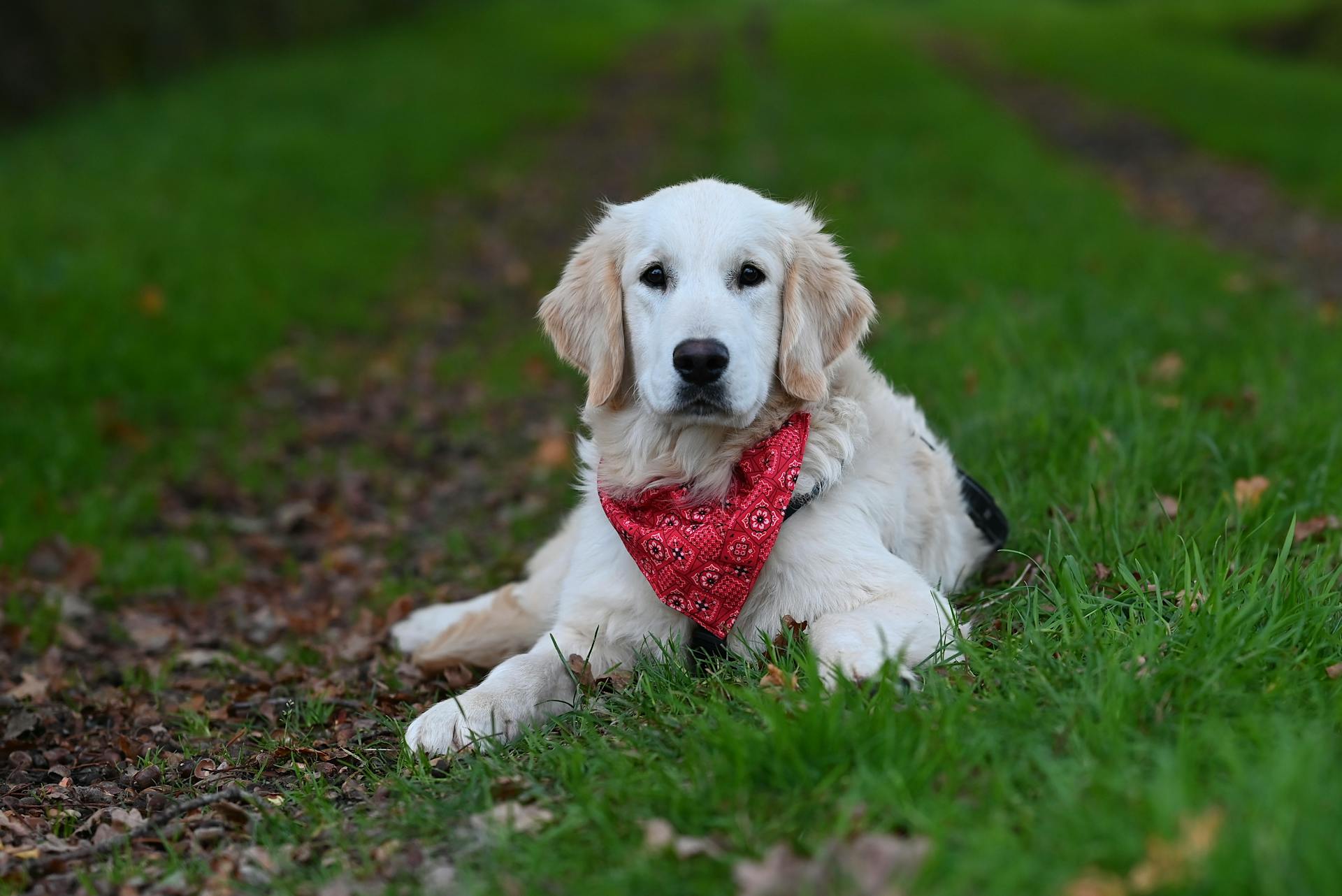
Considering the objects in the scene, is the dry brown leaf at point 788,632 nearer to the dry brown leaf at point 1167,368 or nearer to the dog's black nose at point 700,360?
the dog's black nose at point 700,360

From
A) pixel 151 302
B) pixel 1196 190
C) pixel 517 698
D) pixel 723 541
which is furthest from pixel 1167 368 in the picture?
pixel 1196 190

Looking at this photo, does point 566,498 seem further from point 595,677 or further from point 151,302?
point 151,302

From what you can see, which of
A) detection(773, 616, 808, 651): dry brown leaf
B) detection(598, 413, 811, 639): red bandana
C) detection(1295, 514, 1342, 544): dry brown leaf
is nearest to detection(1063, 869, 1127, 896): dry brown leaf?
detection(773, 616, 808, 651): dry brown leaf

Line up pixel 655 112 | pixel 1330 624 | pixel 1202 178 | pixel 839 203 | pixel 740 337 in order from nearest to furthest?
pixel 1330 624 < pixel 740 337 < pixel 839 203 < pixel 1202 178 < pixel 655 112

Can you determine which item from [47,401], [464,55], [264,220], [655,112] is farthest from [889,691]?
[464,55]

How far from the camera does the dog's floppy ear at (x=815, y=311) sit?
140 inches

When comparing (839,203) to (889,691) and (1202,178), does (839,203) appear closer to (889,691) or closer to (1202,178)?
(1202,178)

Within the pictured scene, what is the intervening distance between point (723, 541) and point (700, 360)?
495 mm

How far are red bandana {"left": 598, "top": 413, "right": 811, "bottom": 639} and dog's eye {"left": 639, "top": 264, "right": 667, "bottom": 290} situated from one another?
0.56m

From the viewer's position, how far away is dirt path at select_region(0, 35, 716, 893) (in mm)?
3258

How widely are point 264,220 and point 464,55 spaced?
529 inches

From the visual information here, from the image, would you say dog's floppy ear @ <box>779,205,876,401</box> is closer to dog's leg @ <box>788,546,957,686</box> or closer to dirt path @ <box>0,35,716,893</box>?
dog's leg @ <box>788,546,957,686</box>

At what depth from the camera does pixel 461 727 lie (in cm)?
317

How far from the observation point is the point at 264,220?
10.6 meters
